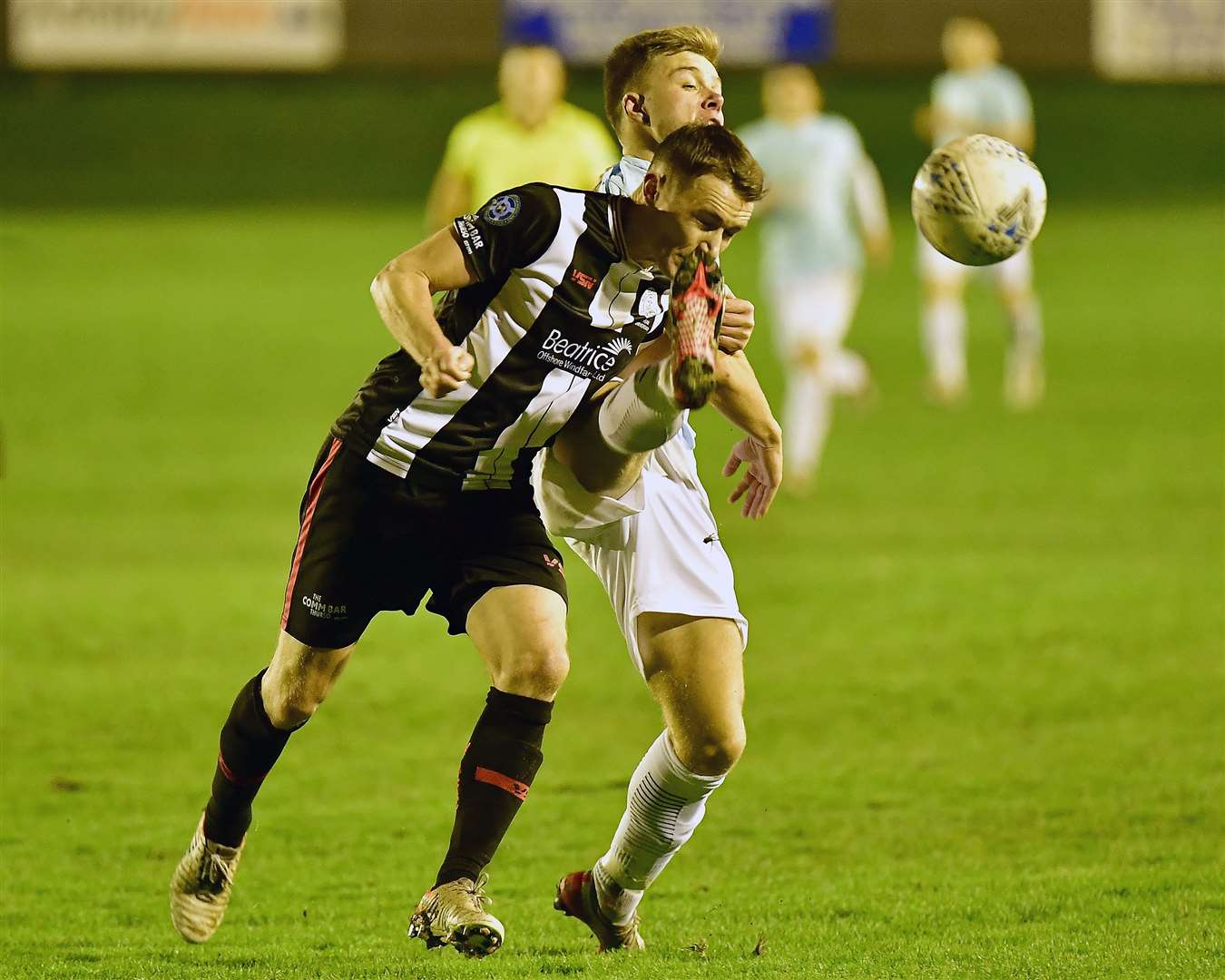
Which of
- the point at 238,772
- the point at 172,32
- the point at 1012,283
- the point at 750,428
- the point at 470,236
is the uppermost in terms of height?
the point at 470,236

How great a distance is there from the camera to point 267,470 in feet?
47.9

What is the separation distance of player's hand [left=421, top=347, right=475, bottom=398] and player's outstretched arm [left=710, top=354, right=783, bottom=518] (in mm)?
651

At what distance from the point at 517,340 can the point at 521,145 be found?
7.33 m

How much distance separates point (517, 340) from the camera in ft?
15.7

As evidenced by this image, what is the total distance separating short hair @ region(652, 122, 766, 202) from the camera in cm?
452

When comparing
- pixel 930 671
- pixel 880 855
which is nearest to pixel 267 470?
pixel 930 671

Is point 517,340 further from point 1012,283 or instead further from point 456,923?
point 1012,283

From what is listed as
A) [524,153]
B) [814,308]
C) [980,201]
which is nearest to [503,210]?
[980,201]

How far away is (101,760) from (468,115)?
2650 centimetres

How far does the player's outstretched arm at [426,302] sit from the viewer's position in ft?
14.3

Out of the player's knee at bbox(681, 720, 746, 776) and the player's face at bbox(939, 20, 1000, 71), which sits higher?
the player's knee at bbox(681, 720, 746, 776)

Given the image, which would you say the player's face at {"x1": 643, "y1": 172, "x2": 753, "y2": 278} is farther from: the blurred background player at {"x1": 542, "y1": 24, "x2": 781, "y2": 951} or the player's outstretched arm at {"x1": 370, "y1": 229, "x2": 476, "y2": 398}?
the player's outstretched arm at {"x1": 370, "y1": 229, "x2": 476, "y2": 398}

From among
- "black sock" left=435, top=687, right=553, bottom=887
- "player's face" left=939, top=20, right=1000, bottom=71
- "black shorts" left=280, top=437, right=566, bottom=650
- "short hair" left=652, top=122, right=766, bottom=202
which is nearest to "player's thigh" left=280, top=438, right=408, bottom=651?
"black shorts" left=280, top=437, right=566, bottom=650

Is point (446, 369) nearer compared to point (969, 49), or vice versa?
point (446, 369)
